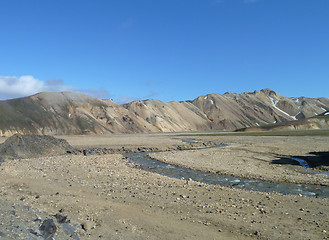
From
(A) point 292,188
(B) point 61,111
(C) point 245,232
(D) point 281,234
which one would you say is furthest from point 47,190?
(B) point 61,111

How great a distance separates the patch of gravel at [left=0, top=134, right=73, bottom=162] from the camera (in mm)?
26605

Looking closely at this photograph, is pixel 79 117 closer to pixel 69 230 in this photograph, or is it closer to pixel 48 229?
pixel 69 230

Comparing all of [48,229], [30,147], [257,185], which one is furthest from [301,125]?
[48,229]

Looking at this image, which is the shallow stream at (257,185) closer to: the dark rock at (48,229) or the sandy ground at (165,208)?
the sandy ground at (165,208)

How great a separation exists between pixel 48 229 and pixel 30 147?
24.0 m

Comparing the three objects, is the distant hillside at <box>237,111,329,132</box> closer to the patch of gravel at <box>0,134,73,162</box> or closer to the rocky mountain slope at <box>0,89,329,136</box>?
the rocky mountain slope at <box>0,89,329,136</box>

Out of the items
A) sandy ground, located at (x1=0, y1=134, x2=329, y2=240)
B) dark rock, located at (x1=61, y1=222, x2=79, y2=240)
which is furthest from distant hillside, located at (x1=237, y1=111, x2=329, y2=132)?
dark rock, located at (x1=61, y1=222, x2=79, y2=240)

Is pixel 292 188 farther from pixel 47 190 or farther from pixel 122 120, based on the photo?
pixel 122 120

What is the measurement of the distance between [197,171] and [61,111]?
86413 mm

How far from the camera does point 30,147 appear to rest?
28781mm

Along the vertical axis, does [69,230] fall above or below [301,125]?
below

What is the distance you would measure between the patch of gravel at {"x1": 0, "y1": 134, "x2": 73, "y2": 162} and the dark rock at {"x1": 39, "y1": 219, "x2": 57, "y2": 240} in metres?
19.7

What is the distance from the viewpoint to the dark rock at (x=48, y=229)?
7.27 m

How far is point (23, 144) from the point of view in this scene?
1117 inches
